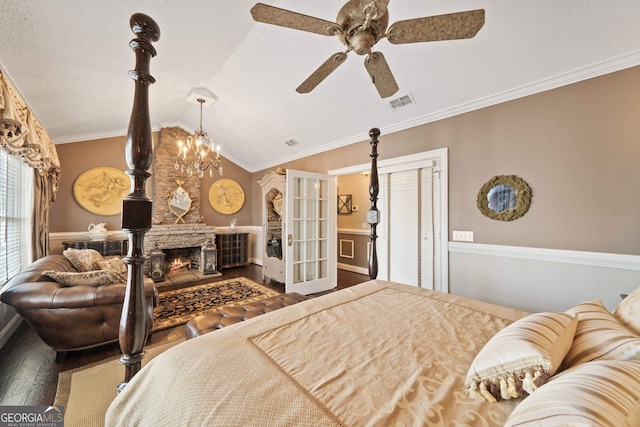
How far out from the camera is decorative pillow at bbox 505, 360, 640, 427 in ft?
1.51

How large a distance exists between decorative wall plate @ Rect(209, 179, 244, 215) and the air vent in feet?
15.1

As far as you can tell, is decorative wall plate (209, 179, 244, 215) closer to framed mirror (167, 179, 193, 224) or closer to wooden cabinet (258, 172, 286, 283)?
framed mirror (167, 179, 193, 224)

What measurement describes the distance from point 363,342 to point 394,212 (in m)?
2.67

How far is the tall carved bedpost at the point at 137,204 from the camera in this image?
1.00 meters

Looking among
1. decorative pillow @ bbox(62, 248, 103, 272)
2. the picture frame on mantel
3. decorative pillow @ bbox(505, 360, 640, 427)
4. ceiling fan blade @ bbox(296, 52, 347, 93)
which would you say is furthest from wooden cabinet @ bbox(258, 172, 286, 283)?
decorative pillow @ bbox(505, 360, 640, 427)

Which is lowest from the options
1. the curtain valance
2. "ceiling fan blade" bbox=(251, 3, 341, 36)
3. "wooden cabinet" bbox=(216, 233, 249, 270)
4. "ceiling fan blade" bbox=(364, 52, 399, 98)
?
"wooden cabinet" bbox=(216, 233, 249, 270)

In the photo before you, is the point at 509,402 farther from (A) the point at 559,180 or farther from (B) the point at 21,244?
(B) the point at 21,244

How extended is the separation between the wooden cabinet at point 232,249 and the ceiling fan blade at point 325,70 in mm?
4653

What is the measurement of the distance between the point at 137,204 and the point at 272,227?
3833 millimetres

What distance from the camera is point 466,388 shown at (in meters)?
0.77

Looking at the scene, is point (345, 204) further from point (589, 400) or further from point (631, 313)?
point (589, 400)

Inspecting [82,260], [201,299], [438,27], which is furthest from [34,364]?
[438,27]

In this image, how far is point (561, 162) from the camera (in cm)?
224

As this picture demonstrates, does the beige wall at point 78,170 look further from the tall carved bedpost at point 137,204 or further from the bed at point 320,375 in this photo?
the bed at point 320,375
